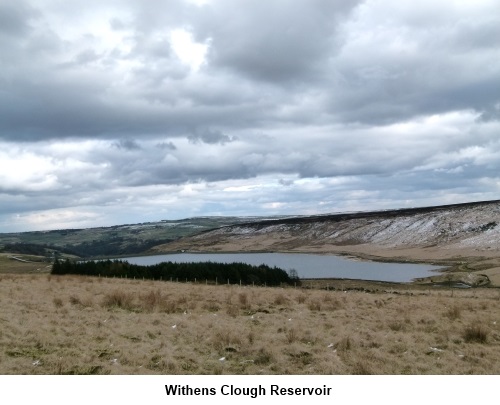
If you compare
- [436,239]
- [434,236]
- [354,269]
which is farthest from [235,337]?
[434,236]

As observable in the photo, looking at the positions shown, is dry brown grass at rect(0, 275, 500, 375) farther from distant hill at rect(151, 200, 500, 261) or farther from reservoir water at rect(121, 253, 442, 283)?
distant hill at rect(151, 200, 500, 261)

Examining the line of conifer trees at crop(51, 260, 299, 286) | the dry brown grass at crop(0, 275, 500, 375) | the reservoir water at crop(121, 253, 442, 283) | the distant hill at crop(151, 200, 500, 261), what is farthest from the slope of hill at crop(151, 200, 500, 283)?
the dry brown grass at crop(0, 275, 500, 375)

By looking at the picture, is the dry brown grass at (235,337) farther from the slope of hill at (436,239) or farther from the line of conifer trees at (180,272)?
the slope of hill at (436,239)

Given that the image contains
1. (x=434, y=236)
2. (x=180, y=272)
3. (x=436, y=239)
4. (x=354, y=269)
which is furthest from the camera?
(x=434, y=236)

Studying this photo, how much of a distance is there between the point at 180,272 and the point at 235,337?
47.1m

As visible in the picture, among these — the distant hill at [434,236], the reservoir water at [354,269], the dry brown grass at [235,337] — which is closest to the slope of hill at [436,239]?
the distant hill at [434,236]

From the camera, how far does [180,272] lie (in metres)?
59.1

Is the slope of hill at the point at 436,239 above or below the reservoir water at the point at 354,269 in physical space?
above

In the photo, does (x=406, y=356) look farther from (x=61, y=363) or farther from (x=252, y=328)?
(x=61, y=363)

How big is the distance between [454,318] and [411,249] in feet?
466

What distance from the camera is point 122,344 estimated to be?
1222cm

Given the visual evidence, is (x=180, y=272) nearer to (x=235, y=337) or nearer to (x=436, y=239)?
(x=235, y=337)

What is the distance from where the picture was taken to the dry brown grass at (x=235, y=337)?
10695mm

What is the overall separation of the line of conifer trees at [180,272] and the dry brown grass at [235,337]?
3508 centimetres
